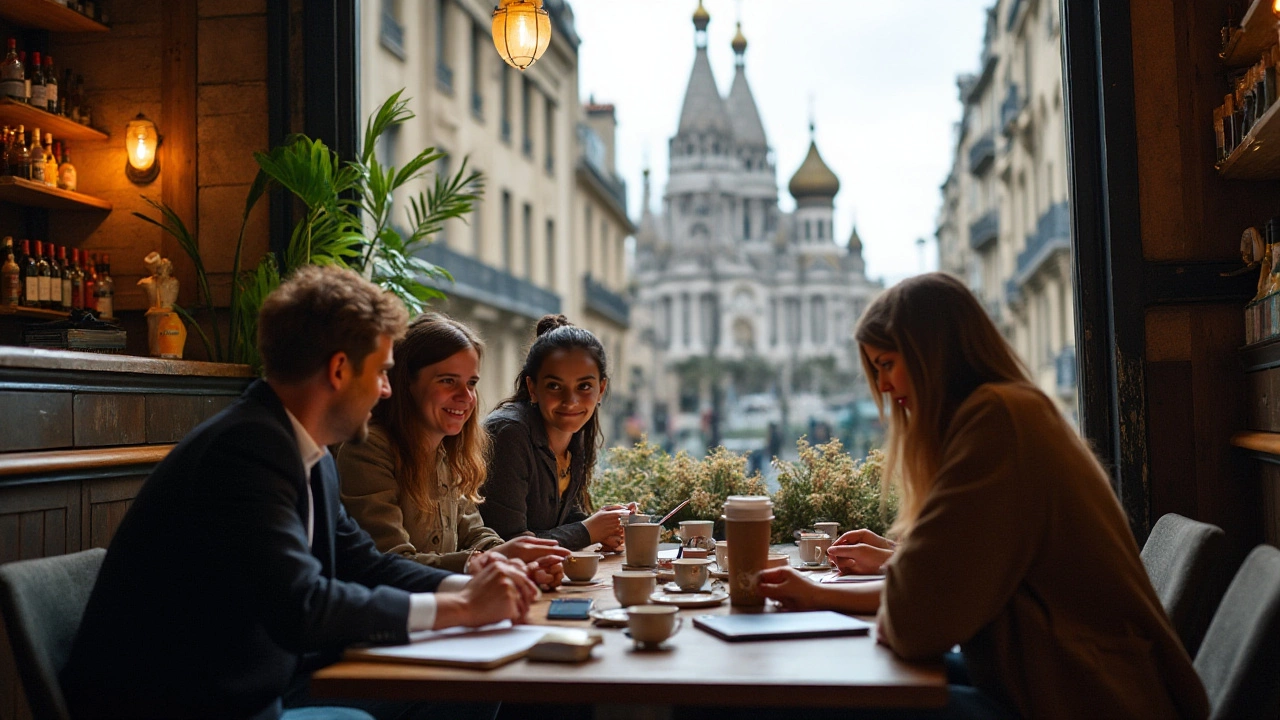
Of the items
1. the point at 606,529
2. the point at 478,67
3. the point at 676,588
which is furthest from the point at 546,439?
the point at 478,67

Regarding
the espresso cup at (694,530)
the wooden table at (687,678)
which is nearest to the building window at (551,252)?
the espresso cup at (694,530)

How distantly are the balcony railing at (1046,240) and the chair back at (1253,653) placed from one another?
17427mm

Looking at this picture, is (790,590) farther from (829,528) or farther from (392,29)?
(392,29)

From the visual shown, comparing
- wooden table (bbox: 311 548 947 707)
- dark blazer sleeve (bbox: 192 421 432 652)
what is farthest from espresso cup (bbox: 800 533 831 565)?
dark blazer sleeve (bbox: 192 421 432 652)

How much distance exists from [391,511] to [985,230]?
1230 inches

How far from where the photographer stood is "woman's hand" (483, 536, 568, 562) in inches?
98.0

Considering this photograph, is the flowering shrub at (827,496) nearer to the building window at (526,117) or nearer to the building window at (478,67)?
the building window at (478,67)

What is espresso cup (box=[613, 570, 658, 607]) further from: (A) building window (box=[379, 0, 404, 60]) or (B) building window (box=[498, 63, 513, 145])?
(B) building window (box=[498, 63, 513, 145])

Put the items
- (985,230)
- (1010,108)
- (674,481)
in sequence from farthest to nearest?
(985,230) < (1010,108) < (674,481)

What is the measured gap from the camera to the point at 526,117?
2322 cm

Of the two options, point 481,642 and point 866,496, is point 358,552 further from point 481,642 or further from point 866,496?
point 866,496

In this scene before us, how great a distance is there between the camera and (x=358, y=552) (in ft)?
7.97

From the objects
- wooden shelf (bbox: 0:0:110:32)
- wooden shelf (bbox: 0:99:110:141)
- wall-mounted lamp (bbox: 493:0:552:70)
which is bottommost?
wooden shelf (bbox: 0:99:110:141)

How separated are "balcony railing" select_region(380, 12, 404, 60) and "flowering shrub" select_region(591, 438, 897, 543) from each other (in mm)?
11040
